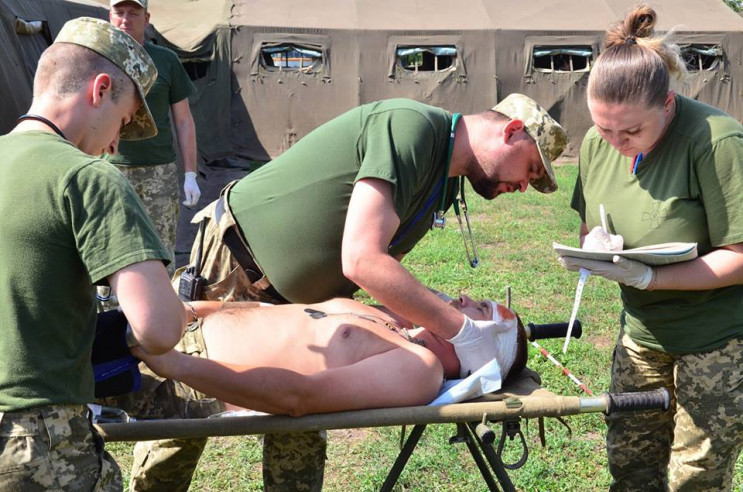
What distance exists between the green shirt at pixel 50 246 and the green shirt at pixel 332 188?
94 centimetres

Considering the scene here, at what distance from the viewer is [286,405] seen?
87.8 inches

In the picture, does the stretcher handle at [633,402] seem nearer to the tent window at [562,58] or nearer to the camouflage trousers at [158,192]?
the camouflage trousers at [158,192]

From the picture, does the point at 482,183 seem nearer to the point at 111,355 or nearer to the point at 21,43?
the point at 111,355

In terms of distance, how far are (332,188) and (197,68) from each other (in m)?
11.3

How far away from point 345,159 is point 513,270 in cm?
473

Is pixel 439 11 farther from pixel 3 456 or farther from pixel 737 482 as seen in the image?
pixel 3 456

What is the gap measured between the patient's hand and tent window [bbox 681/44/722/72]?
1357 cm

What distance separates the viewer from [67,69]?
177 cm

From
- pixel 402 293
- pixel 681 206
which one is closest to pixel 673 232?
pixel 681 206

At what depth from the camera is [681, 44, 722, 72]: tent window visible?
13.7 meters

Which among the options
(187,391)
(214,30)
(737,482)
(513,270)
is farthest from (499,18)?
(187,391)

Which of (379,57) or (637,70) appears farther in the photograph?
(379,57)

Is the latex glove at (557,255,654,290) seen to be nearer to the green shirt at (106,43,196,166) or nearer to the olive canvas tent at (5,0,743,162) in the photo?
the green shirt at (106,43,196,166)

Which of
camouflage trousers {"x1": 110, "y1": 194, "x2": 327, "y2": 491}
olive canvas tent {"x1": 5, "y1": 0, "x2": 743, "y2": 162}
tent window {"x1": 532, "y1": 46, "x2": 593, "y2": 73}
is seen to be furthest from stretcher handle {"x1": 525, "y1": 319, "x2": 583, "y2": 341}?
tent window {"x1": 532, "y1": 46, "x2": 593, "y2": 73}
